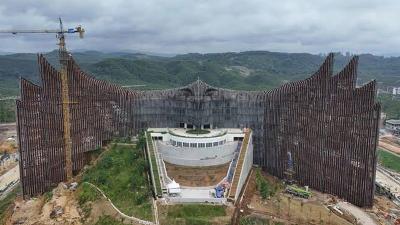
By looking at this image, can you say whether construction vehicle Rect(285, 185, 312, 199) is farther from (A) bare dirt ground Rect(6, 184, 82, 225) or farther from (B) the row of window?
(A) bare dirt ground Rect(6, 184, 82, 225)

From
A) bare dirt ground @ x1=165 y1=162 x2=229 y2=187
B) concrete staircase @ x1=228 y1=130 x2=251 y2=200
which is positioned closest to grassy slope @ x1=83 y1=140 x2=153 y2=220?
bare dirt ground @ x1=165 y1=162 x2=229 y2=187

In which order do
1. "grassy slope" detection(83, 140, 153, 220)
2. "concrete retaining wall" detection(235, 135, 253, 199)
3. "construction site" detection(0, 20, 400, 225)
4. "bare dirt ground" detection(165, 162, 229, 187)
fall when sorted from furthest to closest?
"bare dirt ground" detection(165, 162, 229, 187) < "concrete retaining wall" detection(235, 135, 253, 199) < "construction site" detection(0, 20, 400, 225) < "grassy slope" detection(83, 140, 153, 220)

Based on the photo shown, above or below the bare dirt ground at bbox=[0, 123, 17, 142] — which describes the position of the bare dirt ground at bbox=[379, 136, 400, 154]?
above

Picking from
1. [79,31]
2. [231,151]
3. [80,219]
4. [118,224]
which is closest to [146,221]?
[118,224]

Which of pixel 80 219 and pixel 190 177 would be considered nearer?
pixel 80 219

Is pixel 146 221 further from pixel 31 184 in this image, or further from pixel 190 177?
pixel 31 184

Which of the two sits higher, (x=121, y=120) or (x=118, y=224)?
(x=121, y=120)
